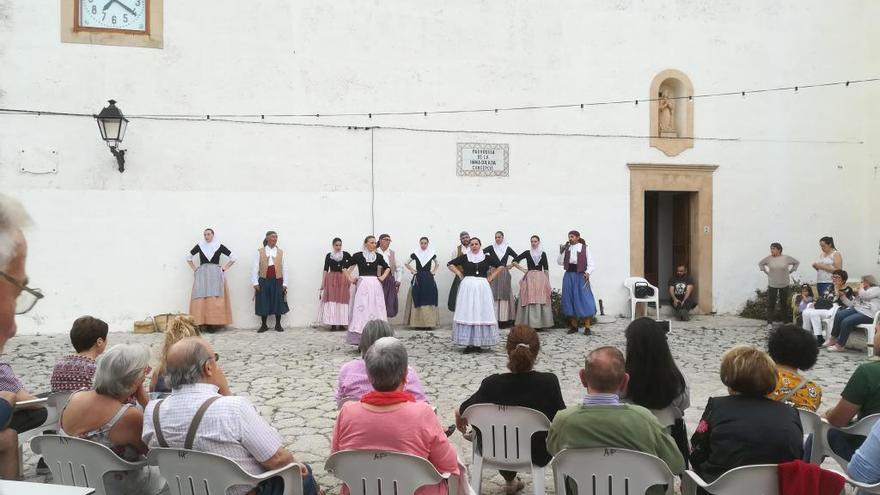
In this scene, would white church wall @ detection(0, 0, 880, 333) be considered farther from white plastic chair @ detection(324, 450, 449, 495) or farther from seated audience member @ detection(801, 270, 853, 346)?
white plastic chair @ detection(324, 450, 449, 495)

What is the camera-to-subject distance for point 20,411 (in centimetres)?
326

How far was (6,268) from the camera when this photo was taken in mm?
1209

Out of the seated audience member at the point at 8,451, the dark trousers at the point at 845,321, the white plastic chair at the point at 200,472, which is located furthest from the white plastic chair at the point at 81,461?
the dark trousers at the point at 845,321

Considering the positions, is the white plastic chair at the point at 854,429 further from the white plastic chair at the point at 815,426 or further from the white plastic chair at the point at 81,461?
the white plastic chair at the point at 81,461

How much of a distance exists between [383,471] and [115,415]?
123 cm

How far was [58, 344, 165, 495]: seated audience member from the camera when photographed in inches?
110

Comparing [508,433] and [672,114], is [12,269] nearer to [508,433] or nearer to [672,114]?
[508,433]

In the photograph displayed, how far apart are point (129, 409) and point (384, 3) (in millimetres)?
8830

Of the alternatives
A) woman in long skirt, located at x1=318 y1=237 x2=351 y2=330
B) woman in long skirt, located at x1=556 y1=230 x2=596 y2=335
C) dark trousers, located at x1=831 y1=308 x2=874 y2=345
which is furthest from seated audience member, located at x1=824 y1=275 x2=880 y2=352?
woman in long skirt, located at x1=318 y1=237 x2=351 y2=330

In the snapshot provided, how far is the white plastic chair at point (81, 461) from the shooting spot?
2.60 meters

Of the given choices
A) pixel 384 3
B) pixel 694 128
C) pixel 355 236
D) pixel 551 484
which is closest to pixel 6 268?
pixel 551 484

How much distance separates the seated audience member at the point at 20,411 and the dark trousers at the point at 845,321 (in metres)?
8.33

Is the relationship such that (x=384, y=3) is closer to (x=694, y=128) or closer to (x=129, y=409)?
(x=694, y=128)

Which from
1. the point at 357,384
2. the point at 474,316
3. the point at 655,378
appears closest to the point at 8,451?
the point at 357,384
